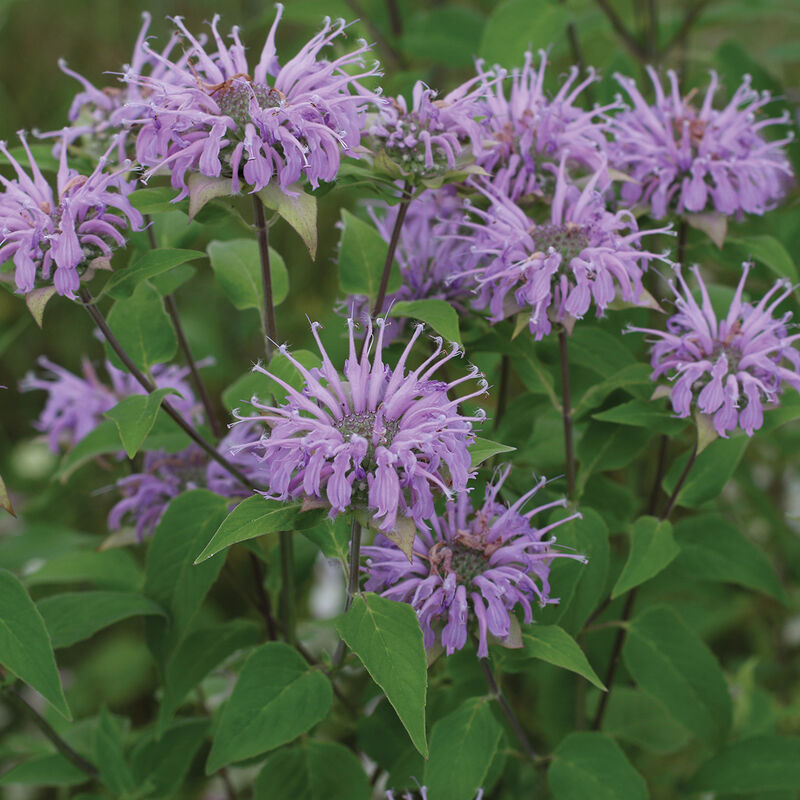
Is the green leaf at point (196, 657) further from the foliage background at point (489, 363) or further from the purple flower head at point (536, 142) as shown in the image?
the purple flower head at point (536, 142)

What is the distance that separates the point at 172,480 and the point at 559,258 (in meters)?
0.59

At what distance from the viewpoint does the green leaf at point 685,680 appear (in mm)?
1155

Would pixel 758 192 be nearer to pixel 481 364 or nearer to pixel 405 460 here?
pixel 481 364

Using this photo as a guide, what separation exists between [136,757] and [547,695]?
0.57m

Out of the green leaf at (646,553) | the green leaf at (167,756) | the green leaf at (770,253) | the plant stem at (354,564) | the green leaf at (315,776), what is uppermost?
the green leaf at (770,253)

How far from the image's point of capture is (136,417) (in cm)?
92

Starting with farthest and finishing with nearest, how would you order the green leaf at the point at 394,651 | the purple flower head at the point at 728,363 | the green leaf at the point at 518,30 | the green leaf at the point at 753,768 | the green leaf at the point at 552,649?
the green leaf at the point at 518,30 → the green leaf at the point at 753,768 → the purple flower head at the point at 728,363 → the green leaf at the point at 552,649 → the green leaf at the point at 394,651

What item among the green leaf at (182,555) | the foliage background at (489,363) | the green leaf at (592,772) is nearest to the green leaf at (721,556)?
the foliage background at (489,363)

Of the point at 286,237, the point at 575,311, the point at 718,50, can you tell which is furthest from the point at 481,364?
the point at 286,237

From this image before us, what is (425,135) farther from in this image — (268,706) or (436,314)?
(268,706)

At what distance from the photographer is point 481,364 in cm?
119

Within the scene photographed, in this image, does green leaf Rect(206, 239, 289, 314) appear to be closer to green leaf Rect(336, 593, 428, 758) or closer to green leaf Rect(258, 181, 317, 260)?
green leaf Rect(258, 181, 317, 260)

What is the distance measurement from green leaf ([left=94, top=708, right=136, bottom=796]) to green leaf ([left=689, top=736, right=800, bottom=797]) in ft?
2.40

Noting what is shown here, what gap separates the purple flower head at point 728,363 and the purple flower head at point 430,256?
0.80ft
